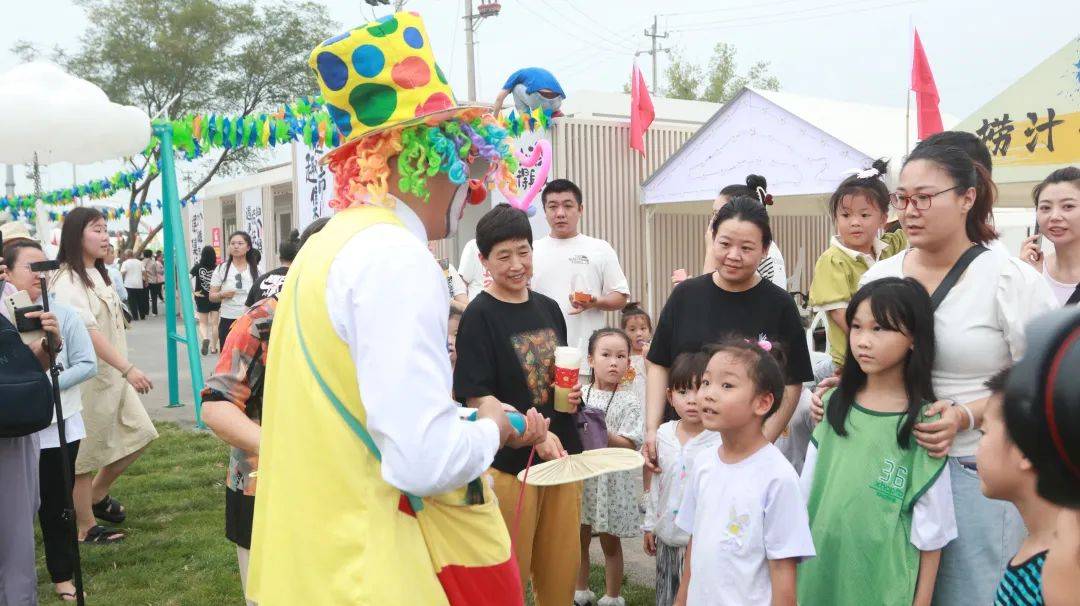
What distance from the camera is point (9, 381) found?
381 centimetres

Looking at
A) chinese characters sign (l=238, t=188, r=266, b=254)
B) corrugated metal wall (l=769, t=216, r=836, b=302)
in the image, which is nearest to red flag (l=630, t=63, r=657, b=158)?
corrugated metal wall (l=769, t=216, r=836, b=302)

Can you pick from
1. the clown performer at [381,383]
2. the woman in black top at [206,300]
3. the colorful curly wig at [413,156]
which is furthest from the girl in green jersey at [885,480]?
the woman in black top at [206,300]

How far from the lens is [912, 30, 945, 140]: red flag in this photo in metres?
9.23

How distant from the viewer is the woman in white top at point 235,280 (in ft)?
33.5

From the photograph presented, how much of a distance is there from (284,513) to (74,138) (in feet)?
19.9

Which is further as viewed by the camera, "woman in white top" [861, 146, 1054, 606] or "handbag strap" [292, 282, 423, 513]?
"woman in white top" [861, 146, 1054, 606]

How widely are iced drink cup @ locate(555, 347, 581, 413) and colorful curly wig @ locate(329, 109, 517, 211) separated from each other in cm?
144

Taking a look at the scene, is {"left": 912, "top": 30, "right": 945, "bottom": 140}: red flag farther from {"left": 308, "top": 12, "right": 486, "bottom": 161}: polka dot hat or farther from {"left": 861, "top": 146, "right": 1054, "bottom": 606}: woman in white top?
{"left": 308, "top": 12, "right": 486, "bottom": 161}: polka dot hat

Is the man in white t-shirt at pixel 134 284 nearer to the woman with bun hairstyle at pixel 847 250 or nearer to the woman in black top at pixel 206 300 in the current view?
the woman in black top at pixel 206 300

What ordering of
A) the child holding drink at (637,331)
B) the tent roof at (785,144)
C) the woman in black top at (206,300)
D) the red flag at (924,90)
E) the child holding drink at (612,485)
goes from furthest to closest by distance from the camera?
the woman in black top at (206,300) < the tent roof at (785,144) < the red flag at (924,90) < the child holding drink at (637,331) < the child holding drink at (612,485)

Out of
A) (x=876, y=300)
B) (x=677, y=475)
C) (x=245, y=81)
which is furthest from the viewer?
(x=245, y=81)

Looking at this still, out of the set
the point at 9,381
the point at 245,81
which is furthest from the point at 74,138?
the point at 245,81

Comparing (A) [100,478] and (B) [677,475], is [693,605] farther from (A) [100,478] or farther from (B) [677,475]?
(A) [100,478]

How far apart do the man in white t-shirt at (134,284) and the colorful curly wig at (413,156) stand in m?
25.2
